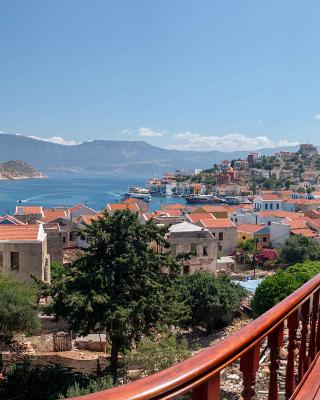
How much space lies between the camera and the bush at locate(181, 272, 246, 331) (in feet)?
60.7

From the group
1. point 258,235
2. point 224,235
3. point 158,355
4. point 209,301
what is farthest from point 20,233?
point 258,235

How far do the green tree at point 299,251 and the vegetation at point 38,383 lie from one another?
24.1m

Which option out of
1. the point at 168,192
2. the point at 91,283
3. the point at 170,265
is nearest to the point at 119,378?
the point at 91,283

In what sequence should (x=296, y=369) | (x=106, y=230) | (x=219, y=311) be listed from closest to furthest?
(x=296, y=369)
(x=106, y=230)
(x=219, y=311)

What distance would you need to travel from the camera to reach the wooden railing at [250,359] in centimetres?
115

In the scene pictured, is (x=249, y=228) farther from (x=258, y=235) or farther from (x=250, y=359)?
(x=250, y=359)

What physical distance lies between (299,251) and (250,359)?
32.5 metres

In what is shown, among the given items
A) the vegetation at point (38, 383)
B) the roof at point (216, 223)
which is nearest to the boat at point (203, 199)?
the roof at point (216, 223)

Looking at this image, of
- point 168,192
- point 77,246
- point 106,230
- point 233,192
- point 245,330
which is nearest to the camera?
point 245,330

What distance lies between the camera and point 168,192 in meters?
131

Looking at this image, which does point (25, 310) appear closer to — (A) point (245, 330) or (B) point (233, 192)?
(A) point (245, 330)

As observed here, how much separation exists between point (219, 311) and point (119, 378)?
7.67 meters

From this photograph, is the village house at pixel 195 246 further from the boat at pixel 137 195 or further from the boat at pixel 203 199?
the boat at pixel 137 195

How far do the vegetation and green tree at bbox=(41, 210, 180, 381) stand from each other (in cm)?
134
